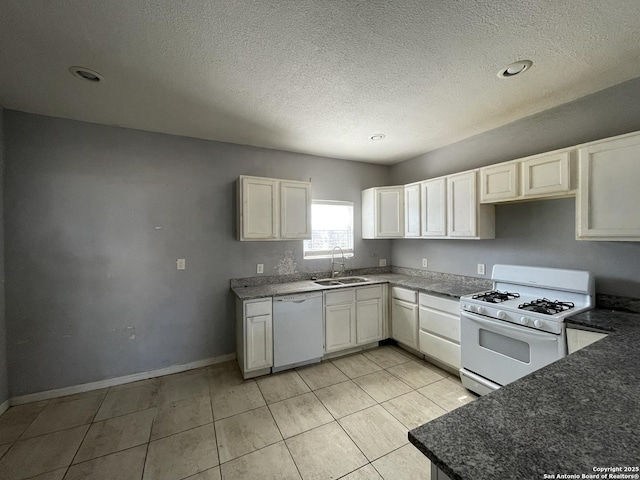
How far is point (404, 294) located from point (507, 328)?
4.14ft

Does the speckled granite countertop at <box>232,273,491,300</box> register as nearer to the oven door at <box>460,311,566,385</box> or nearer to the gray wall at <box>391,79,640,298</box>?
the gray wall at <box>391,79,640,298</box>

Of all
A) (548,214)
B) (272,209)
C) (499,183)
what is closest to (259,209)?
(272,209)

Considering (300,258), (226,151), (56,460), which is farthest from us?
(300,258)

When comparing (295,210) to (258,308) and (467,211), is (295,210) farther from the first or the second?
(467,211)

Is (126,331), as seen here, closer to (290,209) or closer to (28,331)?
(28,331)

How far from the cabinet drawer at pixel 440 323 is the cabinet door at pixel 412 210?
3.40 feet

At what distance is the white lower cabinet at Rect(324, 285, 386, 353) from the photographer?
312 cm

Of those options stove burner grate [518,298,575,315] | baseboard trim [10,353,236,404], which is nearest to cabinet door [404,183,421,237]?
stove burner grate [518,298,575,315]

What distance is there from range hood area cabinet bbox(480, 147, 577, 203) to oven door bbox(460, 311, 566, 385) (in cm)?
116

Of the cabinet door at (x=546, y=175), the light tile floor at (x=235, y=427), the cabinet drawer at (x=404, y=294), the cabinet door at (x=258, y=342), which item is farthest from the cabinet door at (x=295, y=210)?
the cabinet door at (x=546, y=175)

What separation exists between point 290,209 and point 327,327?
59.0 inches

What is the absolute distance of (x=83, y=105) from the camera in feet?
7.41

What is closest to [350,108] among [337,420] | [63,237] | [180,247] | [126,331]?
[180,247]

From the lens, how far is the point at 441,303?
2812 mm
